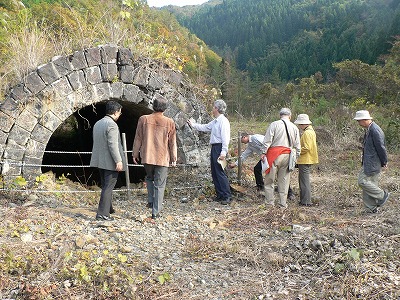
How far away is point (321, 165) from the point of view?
10.9 m

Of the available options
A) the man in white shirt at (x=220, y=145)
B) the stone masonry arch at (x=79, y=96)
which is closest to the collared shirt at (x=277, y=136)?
the man in white shirt at (x=220, y=145)

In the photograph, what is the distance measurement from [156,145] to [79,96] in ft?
7.30

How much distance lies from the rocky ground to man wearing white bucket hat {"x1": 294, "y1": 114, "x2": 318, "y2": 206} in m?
0.31

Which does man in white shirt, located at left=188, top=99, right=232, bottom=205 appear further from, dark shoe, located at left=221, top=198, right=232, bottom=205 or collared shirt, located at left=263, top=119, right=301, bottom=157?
collared shirt, located at left=263, top=119, right=301, bottom=157

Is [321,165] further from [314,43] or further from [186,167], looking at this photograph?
[314,43]

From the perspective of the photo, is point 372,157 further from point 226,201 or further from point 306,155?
point 226,201

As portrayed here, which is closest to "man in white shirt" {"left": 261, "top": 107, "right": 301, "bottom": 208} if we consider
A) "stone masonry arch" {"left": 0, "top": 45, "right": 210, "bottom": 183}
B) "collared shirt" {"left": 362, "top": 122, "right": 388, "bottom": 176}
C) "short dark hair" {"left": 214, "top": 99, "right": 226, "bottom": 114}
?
"short dark hair" {"left": 214, "top": 99, "right": 226, "bottom": 114}

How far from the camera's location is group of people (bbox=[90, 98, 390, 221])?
17.1ft

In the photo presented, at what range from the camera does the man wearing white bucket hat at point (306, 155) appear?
6.85 m

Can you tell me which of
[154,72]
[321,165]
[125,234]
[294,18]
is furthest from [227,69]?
[294,18]

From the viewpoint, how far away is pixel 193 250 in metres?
4.51

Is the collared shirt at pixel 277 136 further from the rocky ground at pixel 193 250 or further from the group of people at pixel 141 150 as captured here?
the group of people at pixel 141 150

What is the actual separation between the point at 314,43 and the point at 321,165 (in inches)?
2227

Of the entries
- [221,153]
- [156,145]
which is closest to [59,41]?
[156,145]
